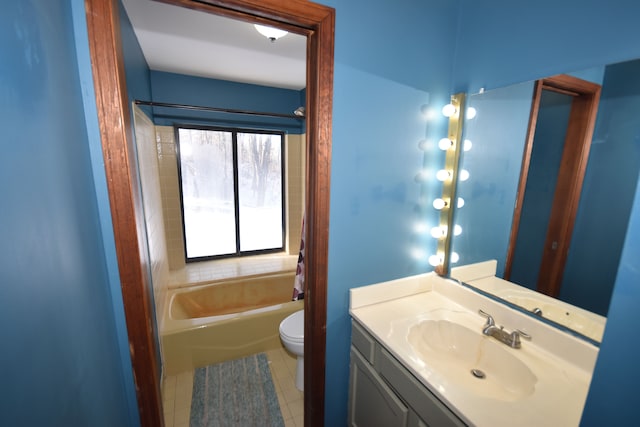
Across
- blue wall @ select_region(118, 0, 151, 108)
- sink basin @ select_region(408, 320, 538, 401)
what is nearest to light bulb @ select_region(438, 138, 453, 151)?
sink basin @ select_region(408, 320, 538, 401)

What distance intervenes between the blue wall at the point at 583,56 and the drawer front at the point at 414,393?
372 millimetres

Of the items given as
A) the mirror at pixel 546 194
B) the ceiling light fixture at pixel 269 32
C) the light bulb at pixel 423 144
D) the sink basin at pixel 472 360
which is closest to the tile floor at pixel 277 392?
the sink basin at pixel 472 360

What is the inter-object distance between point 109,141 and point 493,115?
5.40 ft

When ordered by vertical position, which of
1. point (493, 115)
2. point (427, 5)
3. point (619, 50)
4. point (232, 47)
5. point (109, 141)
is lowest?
point (109, 141)

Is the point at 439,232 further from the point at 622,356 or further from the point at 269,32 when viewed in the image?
Result: the point at 269,32

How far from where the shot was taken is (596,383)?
635mm

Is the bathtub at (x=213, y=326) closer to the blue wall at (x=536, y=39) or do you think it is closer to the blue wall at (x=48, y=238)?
the blue wall at (x=48, y=238)

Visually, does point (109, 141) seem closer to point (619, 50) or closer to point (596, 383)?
point (596, 383)

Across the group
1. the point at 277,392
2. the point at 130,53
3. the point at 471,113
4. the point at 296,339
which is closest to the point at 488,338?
the point at 471,113

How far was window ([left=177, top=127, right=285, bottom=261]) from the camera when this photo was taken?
3.29 meters

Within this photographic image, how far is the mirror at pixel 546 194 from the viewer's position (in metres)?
0.91

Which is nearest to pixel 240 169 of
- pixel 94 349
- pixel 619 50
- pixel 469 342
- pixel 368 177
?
pixel 368 177

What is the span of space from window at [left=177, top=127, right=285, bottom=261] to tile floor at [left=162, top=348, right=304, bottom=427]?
162cm

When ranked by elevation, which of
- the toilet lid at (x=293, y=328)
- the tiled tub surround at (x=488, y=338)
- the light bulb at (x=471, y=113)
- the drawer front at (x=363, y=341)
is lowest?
the toilet lid at (x=293, y=328)
